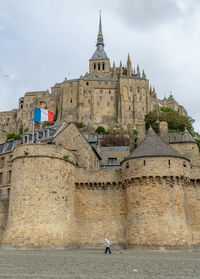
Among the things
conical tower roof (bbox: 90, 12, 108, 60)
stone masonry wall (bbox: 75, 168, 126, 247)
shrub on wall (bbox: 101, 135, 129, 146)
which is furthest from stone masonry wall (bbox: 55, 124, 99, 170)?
conical tower roof (bbox: 90, 12, 108, 60)

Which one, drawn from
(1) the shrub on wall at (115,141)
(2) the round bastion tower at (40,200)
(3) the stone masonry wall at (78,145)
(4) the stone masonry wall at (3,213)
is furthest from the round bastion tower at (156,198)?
(1) the shrub on wall at (115,141)

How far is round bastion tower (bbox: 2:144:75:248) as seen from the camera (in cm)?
2658

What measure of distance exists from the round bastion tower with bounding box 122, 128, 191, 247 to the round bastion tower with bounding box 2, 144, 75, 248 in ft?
18.8

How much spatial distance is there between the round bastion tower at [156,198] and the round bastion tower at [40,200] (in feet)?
18.8

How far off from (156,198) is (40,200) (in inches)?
397

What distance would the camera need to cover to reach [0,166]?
140ft

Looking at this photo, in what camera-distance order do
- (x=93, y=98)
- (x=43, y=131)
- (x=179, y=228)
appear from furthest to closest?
(x=93, y=98), (x=43, y=131), (x=179, y=228)

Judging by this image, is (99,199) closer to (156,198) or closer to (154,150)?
(156,198)

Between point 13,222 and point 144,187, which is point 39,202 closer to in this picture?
point 13,222

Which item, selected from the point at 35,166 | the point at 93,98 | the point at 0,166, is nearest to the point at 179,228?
the point at 35,166

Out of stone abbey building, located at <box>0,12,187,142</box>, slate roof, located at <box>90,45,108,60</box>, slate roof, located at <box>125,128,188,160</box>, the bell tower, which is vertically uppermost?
slate roof, located at <box>90,45,108,60</box>

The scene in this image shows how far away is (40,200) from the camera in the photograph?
27.5 meters

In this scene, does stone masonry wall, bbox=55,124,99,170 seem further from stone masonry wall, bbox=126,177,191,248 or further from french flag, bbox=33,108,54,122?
stone masonry wall, bbox=126,177,191,248

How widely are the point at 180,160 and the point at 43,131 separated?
2018 cm
